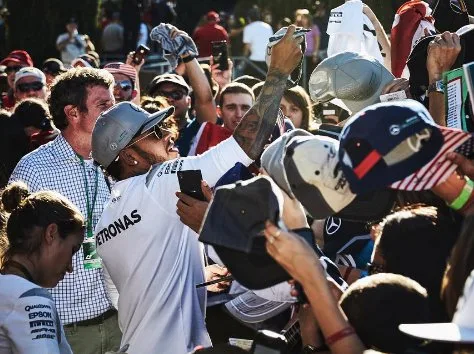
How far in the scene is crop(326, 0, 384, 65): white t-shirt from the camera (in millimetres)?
5957

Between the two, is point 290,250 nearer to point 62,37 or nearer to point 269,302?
point 269,302

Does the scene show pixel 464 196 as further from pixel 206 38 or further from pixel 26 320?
pixel 206 38

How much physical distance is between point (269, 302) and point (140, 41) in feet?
54.1

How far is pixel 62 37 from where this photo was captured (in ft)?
60.0

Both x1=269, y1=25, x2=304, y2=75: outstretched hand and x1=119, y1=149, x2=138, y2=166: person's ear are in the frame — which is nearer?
x1=269, y1=25, x2=304, y2=75: outstretched hand

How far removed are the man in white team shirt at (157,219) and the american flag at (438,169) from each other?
4.01 ft

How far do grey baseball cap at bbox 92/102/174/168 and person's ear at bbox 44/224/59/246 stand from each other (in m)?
0.40

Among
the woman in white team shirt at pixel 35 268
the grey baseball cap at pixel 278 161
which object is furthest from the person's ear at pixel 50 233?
the grey baseball cap at pixel 278 161

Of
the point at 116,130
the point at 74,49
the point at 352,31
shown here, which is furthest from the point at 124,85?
the point at 74,49

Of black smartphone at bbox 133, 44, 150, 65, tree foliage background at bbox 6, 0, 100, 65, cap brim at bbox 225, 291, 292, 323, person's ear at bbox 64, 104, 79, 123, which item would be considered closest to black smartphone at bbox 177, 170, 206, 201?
cap brim at bbox 225, 291, 292, 323

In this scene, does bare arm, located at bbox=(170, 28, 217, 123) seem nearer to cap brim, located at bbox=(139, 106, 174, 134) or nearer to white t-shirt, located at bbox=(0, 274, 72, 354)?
cap brim, located at bbox=(139, 106, 174, 134)

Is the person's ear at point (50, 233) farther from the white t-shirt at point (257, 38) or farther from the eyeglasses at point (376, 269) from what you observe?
the white t-shirt at point (257, 38)

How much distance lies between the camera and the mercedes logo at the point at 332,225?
4887mm

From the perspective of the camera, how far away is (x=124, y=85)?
26.8 ft
